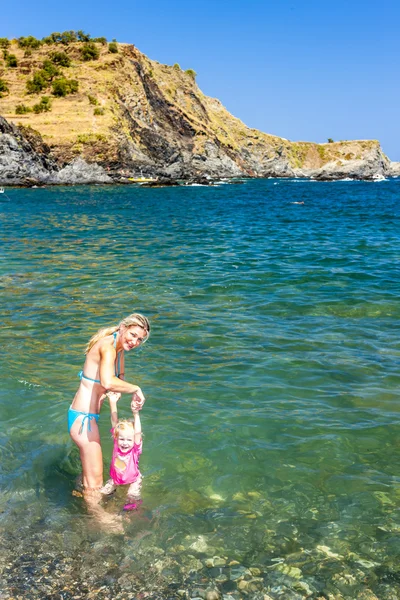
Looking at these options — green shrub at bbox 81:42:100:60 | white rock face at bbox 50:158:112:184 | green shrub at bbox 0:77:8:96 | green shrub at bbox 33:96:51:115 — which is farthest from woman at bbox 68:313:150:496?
green shrub at bbox 81:42:100:60

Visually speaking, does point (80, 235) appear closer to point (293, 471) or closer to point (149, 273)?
point (149, 273)

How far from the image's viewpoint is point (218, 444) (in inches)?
294

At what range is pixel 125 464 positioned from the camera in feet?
19.7

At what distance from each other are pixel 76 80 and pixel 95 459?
408ft

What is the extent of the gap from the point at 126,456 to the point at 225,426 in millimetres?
2323

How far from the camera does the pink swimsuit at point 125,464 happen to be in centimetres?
597

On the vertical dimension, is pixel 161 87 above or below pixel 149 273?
above

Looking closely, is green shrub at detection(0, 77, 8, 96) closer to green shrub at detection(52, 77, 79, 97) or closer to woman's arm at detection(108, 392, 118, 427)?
green shrub at detection(52, 77, 79, 97)

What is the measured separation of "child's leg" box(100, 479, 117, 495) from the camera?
607cm

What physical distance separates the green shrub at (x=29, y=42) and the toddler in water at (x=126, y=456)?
492 ft

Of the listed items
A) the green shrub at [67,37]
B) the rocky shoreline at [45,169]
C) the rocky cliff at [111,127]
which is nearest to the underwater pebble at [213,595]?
the rocky shoreline at [45,169]

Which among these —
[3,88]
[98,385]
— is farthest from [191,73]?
[98,385]

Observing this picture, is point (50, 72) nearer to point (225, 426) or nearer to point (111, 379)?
point (225, 426)

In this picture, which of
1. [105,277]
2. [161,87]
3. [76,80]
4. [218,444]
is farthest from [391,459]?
[161,87]
